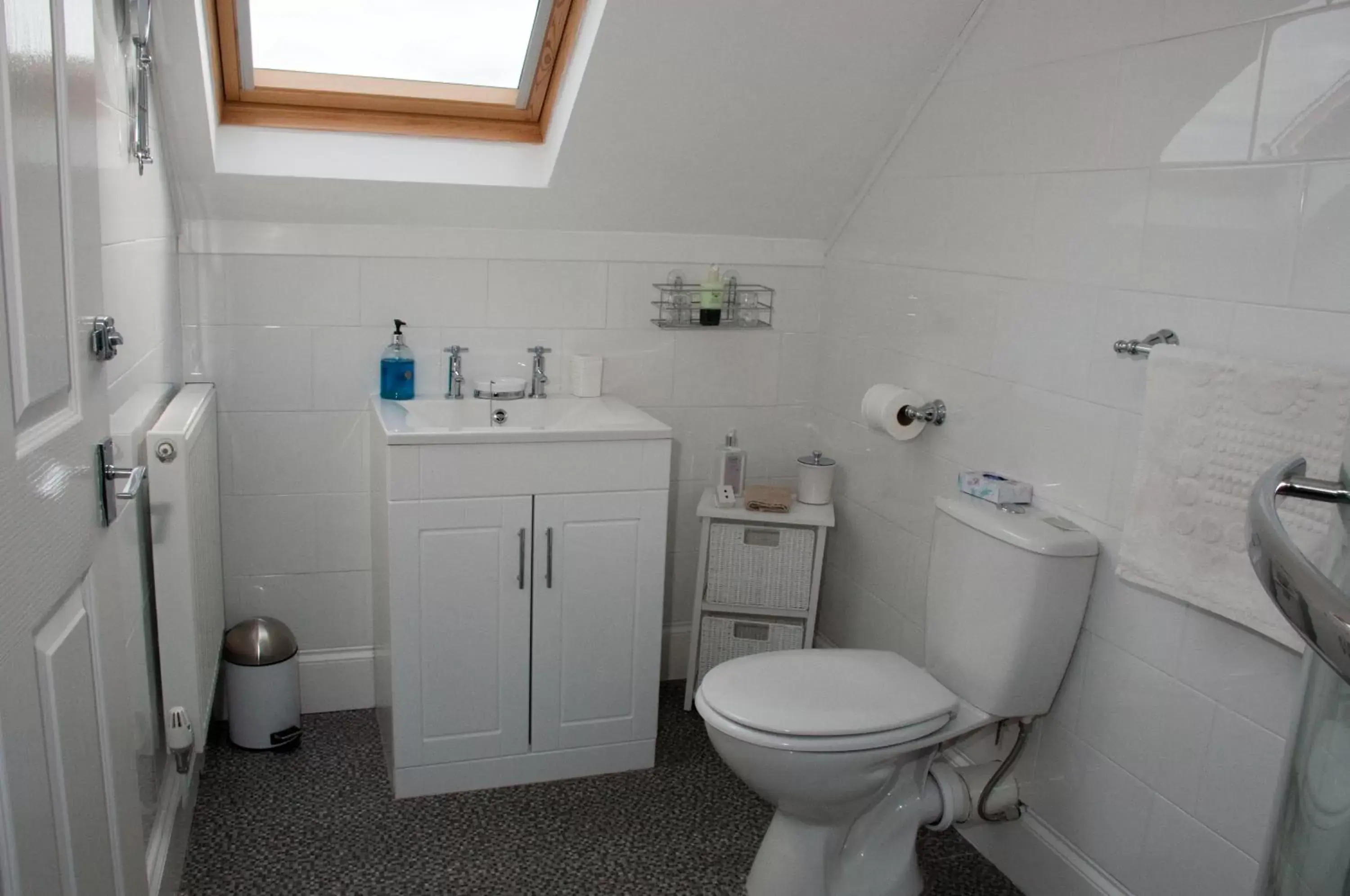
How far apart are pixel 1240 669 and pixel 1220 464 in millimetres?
348

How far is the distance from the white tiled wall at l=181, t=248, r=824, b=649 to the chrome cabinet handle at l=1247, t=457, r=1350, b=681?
232 centimetres

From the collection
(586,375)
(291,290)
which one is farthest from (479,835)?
(291,290)

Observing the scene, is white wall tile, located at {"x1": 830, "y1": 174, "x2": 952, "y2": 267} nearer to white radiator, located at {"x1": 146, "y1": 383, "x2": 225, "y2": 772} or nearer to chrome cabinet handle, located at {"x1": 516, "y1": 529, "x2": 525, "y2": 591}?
chrome cabinet handle, located at {"x1": 516, "y1": 529, "x2": 525, "y2": 591}

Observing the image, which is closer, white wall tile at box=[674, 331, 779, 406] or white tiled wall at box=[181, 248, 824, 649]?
white tiled wall at box=[181, 248, 824, 649]

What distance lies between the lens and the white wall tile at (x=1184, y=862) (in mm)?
1779

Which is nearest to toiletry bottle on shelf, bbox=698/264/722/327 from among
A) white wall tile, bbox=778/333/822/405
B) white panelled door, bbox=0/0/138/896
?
white wall tile, bbox=778/333/822/405

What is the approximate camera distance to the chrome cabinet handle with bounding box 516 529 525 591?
2475 mm

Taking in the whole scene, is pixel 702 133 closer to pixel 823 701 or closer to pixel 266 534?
pixel 823 701

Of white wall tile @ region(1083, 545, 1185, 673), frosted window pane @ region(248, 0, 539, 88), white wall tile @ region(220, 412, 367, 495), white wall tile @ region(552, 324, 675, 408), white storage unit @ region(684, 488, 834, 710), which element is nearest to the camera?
white wall tile @ region(1083, 545, 1185, 673)

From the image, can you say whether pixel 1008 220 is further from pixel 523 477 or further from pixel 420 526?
pixel 420 526

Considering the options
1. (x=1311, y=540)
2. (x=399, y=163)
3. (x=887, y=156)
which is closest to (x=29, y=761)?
(x=1311, y=540)

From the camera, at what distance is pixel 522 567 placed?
2.49 meters

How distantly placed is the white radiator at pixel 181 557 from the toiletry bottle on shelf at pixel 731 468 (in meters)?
1.30

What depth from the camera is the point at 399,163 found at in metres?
2.63
